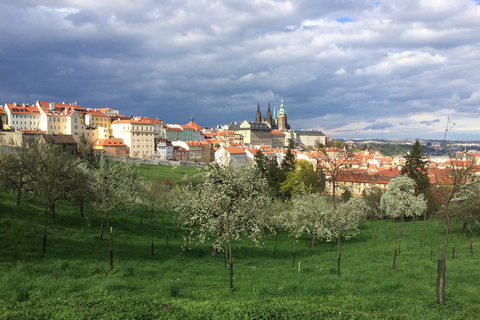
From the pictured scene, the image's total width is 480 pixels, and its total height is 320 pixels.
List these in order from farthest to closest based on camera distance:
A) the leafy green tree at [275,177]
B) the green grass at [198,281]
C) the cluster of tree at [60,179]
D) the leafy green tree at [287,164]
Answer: the leafy green tree at [287,164] → the leafy green tree at [275,177] → the cluster of tree at [60,179] → the green grass at [198,281]

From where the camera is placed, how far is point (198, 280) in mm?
14383

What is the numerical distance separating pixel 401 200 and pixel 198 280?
116 ft

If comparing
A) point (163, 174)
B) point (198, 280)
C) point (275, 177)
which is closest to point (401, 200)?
point (275, 177)

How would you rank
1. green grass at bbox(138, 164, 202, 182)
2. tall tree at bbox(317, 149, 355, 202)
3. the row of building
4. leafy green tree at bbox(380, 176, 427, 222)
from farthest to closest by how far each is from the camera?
the row of building < green grass at bbox(138, 164, 202, 182) < leafy green tree at bbox(380, 176, 427, 222) < tall tree at bbox(317, 149, 355, 202)

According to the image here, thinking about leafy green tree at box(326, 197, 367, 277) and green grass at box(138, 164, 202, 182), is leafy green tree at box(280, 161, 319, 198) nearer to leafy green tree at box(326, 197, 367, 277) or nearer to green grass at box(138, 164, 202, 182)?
leafy green tree at box(326, 197, 367, 277)

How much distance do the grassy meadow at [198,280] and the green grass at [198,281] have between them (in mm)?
42

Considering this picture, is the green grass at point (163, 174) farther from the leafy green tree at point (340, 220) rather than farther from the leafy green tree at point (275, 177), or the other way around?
the leafy green tree at point (340, 220)

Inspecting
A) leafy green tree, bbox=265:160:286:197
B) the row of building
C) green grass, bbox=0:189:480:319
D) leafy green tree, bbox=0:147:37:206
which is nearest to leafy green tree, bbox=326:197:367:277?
green grass, bbox=0:189:480:319

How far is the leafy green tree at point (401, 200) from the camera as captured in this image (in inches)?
1596

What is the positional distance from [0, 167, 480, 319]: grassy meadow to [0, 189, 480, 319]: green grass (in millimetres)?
42

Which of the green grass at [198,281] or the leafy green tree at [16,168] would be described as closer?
the green grass at [198,281]

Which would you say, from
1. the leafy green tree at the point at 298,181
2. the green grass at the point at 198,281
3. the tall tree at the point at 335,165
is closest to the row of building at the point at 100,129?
the leafy green tree at the point at 298,181

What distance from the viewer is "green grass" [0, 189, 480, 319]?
33.4 feet

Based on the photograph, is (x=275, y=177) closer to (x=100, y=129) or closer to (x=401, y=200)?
(x=401, y=200)
